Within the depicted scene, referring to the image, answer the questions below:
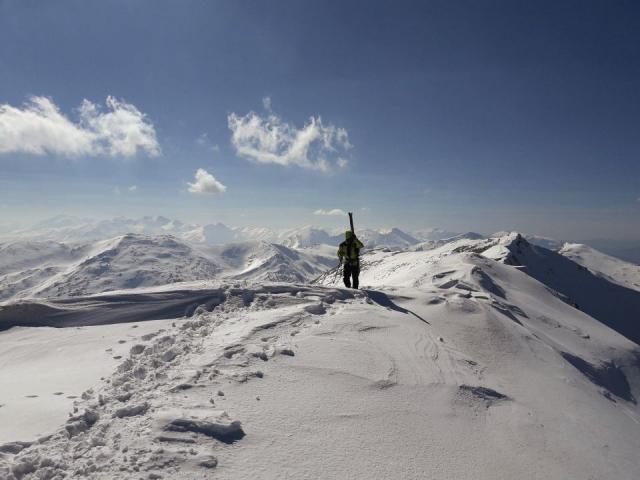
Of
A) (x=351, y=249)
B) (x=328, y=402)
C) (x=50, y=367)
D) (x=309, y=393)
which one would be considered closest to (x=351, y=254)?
(x=351, y=249)

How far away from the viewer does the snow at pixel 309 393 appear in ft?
15.3

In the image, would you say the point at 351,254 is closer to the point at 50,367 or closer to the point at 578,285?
the point at 50,367

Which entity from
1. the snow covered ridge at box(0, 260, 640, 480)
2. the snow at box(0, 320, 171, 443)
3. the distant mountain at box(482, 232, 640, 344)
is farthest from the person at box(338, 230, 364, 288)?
the distant mountain at box(482, 232, 640, 344)

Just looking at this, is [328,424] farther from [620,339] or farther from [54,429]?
[620,339]

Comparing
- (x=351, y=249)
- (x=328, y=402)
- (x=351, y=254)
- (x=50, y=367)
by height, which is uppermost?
(x=351, y=249)

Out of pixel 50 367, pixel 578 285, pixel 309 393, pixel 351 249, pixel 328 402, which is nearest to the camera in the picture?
pixel 328 402

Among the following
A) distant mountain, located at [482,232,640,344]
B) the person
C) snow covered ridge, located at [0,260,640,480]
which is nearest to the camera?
snow covered ridge, located at [0,260,640,480]

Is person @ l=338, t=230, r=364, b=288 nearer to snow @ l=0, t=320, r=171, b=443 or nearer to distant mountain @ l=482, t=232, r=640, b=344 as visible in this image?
snow @ l=0, t=320, r=171, b=443

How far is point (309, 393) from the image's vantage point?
246 inches

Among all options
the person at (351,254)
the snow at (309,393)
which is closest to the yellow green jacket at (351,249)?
the person at (351,254)

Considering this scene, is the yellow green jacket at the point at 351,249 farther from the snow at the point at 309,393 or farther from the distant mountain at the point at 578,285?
the distant mountain at the point at 578,285

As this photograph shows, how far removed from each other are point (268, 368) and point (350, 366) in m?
1.77

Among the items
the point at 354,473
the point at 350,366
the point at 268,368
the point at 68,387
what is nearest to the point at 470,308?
the point at 350,366

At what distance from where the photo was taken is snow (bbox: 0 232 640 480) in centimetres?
465
